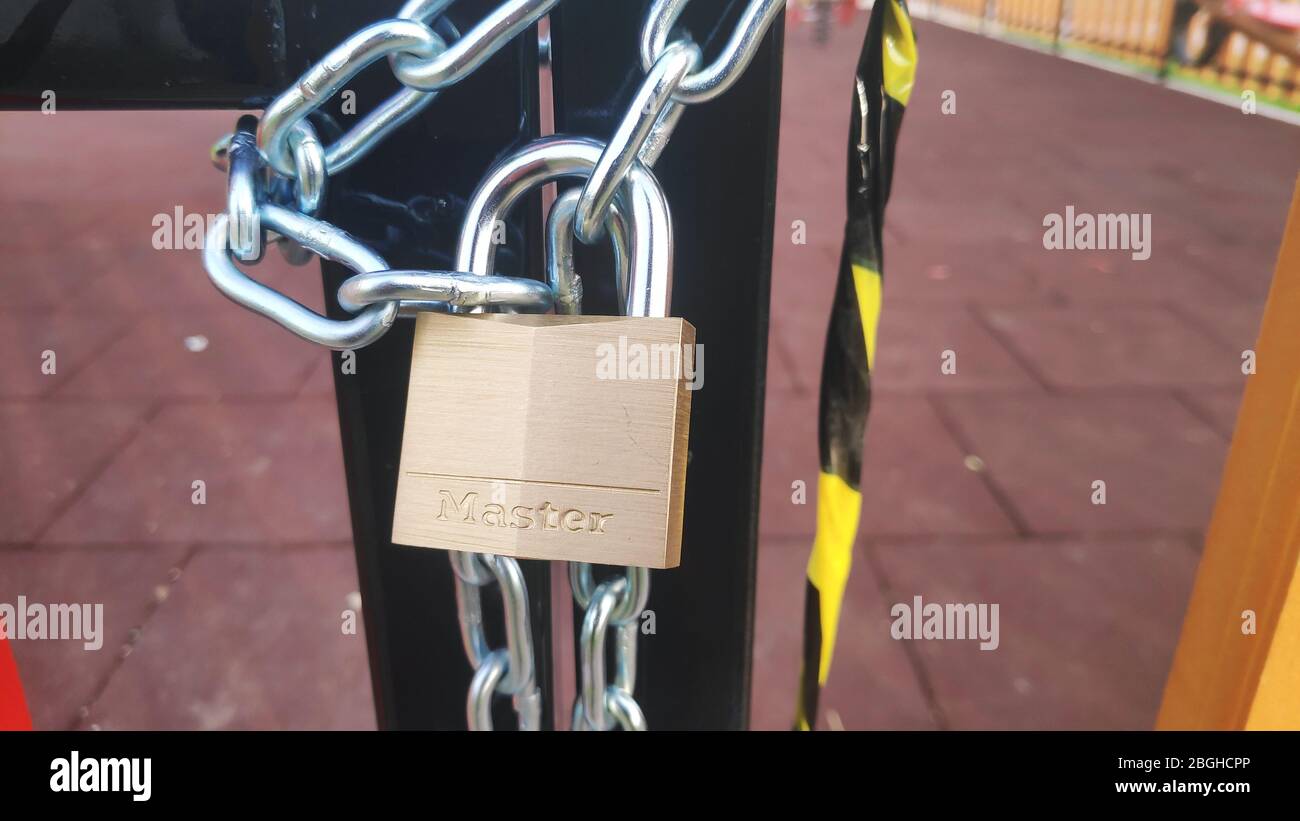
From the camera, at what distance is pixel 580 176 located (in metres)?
0.38

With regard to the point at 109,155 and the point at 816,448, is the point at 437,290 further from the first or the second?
the point at 109,155

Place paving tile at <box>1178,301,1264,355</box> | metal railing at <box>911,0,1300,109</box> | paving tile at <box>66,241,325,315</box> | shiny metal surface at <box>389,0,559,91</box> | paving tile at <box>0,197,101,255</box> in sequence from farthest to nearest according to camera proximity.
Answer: metal railing at <box>911,0,1300,109</box> < paving tile at <box>0,197,101,255</box> < paving tile at <box>66,241,325,315</box> < paving tile at <box>1178,301,1264,355</box> < shiny metal surface at <box>389,0,559,91</box>

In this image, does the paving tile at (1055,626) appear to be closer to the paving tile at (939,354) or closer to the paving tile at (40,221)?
the paving tile at (939,354)

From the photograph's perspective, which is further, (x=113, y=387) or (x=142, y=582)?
(x=113, y=387)

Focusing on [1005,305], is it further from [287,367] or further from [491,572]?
[491,572]

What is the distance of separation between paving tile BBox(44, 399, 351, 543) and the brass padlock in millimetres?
1514

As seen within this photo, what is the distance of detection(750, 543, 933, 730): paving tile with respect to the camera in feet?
4.63

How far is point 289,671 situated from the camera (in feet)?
4.86

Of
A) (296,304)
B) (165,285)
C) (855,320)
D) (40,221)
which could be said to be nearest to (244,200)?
(296,304)

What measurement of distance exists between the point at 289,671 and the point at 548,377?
130cm

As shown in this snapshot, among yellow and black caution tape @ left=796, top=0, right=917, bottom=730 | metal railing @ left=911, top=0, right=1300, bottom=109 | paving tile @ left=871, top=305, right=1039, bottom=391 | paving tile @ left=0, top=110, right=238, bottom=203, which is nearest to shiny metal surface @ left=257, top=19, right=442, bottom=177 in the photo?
yellow and black caution tape @ left=796, top=0, right=917, bottom=730

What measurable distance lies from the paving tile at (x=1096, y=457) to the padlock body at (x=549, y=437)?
164cm

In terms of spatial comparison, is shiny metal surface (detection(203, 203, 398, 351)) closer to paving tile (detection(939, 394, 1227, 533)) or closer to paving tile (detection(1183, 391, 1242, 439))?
paving tile (detection(939, 394, 1227, 533))
